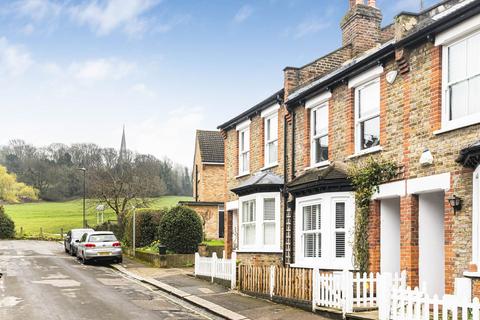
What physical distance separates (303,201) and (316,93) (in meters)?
3.29

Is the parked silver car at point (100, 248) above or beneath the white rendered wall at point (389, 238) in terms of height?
beneath

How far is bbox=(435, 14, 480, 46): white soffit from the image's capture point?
11578mm

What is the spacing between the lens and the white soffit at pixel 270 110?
818 inches

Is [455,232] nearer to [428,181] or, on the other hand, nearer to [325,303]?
[428,181]

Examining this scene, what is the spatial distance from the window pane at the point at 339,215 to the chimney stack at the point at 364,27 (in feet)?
25.1

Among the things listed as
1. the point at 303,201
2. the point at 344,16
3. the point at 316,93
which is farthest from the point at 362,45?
the point at 303,201

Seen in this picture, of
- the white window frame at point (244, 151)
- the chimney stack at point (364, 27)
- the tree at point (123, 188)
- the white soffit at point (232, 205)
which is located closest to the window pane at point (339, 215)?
the chimney stack at point (364, 27)

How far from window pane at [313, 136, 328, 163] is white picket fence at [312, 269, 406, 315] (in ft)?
16.0

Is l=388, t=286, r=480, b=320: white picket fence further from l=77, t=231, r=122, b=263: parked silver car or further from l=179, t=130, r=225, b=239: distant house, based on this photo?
l=179, t=130, r=225, b=239: distant house

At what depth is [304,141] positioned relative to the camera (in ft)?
61.1

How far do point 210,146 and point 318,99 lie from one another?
28.2 meters

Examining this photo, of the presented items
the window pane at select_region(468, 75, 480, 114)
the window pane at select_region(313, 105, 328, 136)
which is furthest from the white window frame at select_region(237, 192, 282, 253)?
the window pane at select_region(468, 75, 480, 114)

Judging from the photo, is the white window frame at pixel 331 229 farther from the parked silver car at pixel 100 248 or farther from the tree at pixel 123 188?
the tree at pixel 123 188

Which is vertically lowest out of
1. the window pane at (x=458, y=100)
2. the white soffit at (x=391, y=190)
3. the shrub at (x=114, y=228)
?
the shrub at (x=114, y=228)
